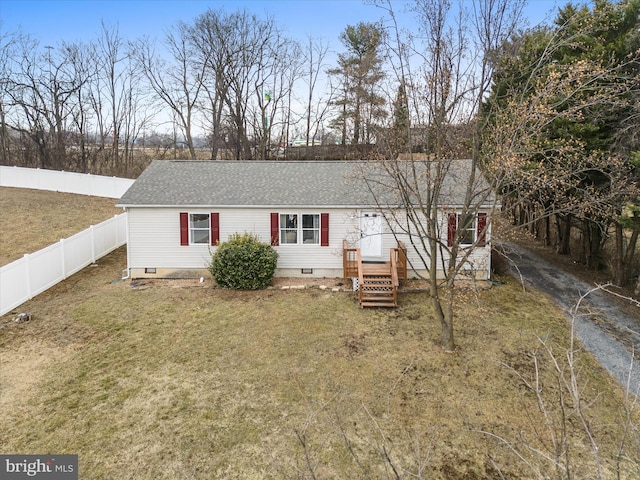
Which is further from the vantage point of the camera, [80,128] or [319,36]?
[80,128]

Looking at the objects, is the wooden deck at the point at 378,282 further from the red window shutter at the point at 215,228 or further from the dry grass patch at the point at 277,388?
the red window shutter at the point at 215,228

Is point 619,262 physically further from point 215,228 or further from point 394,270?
point 215,228

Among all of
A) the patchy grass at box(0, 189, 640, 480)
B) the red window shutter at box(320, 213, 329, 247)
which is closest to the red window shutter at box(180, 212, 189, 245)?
the patchy grass at box(0, 189, 640, 480)

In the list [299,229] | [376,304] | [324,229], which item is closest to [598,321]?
[376,304]

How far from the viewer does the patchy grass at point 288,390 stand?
564 centimetres

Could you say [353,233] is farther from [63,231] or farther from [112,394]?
[63,231]

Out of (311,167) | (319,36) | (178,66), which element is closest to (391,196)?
(311,167)

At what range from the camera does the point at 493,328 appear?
9797mm

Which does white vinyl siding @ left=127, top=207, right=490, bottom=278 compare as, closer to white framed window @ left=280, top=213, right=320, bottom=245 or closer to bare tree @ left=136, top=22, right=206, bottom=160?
white framed window @ left=280, top=213, right=320, bottom=245

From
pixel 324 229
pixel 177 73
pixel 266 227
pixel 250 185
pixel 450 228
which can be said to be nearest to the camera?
pixel 450 228

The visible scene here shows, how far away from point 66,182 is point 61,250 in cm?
1364

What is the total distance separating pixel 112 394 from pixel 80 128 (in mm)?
30763

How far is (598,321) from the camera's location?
1038 cm

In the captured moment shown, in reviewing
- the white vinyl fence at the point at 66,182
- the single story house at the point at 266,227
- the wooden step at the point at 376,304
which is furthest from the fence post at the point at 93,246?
the wooden step at the point at 376,304
